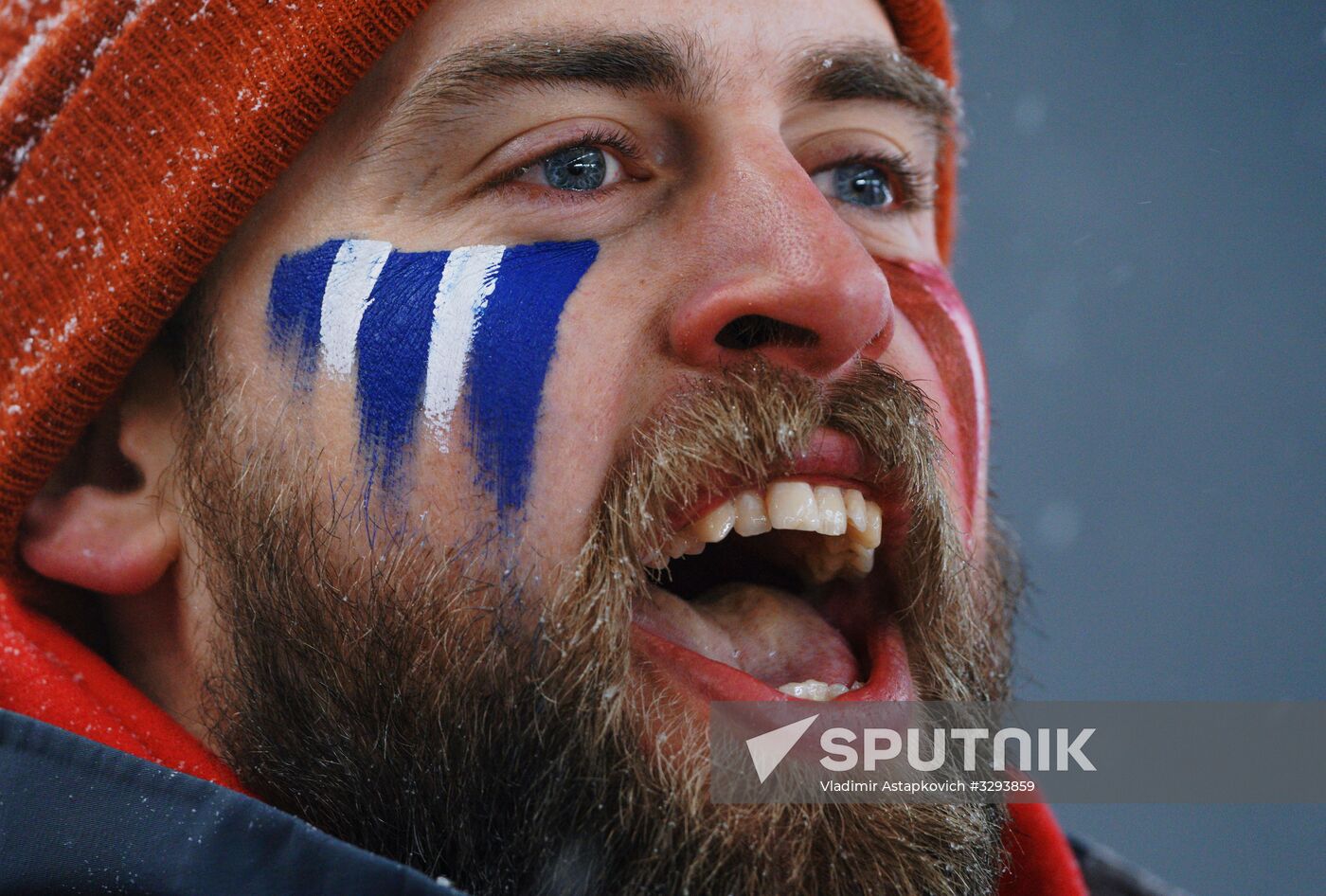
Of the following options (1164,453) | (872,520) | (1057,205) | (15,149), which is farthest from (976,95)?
(15,149)

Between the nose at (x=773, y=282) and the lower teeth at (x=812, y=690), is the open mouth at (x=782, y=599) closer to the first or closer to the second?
the lower teeth at (x=812, y=690)

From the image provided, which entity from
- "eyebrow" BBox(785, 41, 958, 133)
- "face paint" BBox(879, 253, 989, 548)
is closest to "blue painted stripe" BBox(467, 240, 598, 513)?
"eyebrow" BBox(785, 41, 958, 133)

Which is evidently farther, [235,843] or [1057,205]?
[1057,205]

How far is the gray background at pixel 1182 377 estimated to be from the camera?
3695 millimetres

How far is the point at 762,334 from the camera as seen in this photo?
4.65 feet

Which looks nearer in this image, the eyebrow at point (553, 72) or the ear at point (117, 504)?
the eyebrow at point (553, 72)

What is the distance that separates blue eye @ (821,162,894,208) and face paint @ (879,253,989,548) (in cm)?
10

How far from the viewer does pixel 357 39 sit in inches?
56.7

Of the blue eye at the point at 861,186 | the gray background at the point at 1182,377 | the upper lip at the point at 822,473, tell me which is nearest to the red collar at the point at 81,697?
the upper lip at the point at 822,473

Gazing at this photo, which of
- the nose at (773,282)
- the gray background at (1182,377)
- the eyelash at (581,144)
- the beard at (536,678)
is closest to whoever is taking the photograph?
the beard at (536,678)

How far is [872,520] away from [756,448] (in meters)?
0.22

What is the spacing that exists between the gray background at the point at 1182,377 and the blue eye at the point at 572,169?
2.60 meters

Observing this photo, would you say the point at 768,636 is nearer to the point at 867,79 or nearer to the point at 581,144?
the point at 581,144

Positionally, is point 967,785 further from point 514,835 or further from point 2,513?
point 2,513
